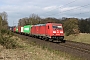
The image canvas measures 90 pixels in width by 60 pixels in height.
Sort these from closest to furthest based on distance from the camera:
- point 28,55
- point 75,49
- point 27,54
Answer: point 28,55
point 27,54
point 75,49

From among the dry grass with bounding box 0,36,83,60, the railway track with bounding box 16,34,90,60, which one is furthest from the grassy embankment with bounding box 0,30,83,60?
the railway track with bounding box 16,34,90,60

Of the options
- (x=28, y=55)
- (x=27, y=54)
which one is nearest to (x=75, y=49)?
(x=27, y=54)

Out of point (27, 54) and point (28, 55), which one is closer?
point (28, 55)

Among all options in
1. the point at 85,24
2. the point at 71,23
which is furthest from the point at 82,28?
the point at 71,23

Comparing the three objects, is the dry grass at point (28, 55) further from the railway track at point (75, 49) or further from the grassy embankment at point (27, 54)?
the railway track at point (75, 49)

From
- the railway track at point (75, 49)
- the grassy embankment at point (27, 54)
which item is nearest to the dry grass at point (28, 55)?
the grassy embankment at point (27, 54)

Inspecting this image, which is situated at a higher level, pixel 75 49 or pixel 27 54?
pixel 27 54

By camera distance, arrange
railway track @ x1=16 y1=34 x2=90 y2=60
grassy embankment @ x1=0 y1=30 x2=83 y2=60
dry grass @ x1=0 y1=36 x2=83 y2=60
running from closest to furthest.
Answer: dry grass @ x1=0 y1=36 x2=83 y2=60
grassy embankment @ x1=0 y1=30 x2=83 y2=60
railway track @ x1=16 y1=34 x2=90 y2=60

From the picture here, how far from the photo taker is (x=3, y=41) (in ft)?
53.8

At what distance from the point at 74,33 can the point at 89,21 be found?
197 ft

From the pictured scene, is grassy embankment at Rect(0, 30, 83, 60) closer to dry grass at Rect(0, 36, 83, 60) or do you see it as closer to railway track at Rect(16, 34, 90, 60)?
dry grass at Rect(0, 36, 83, 60)

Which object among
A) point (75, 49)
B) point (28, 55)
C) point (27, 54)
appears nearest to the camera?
point (28, 55)

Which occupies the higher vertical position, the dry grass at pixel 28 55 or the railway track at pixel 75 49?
the dry grass at pixel 28 55

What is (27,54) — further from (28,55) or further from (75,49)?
(75,49)
